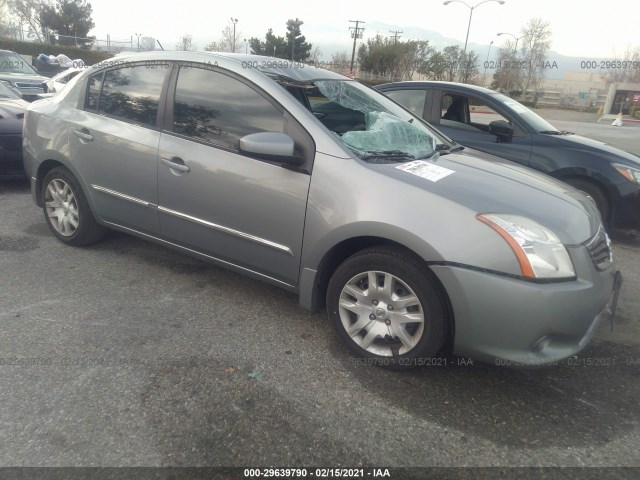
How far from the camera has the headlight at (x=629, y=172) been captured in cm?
486

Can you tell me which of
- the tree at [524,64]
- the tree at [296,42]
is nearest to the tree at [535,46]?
the tree at [524,64]

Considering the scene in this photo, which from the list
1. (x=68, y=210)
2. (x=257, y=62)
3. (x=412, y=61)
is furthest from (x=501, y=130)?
Answer: (x=412, y=61)

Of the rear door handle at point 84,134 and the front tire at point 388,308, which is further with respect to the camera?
the rear door handle at point 84,134

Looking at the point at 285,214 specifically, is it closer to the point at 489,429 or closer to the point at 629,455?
the point at 489,429

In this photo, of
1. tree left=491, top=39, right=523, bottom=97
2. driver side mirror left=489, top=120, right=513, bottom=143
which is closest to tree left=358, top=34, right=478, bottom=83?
tree left=491, top=39, right=523, bottom=97

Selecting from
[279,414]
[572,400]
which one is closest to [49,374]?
[279,414]

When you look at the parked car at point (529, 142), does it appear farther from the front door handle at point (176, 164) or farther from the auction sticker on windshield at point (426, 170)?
the front door handle at point (176, 164)

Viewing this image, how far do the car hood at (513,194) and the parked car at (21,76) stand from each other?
34.6ft

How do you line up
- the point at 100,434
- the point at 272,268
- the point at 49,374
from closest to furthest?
the point at 100,434, the point at 49,374, the point at 272,268

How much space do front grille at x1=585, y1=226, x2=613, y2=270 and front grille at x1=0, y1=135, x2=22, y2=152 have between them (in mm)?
5886

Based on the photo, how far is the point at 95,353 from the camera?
8.80 ft

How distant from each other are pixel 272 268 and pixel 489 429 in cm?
148

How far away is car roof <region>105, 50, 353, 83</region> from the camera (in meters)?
3.20

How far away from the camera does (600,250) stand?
102 inches
